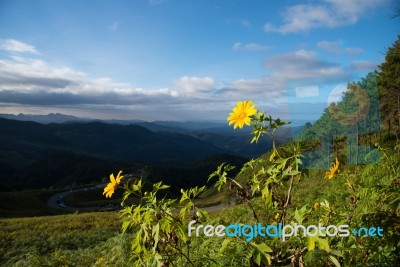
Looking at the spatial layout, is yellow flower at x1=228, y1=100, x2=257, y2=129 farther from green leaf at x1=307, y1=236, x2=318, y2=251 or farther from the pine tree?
the pine tree

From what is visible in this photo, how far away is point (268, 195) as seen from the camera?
2529 millimetres

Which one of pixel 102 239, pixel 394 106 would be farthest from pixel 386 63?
pixel 102 239

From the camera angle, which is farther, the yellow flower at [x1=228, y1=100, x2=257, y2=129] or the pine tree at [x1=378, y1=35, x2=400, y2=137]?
the pine tree at [x1=378, y1=35, x2=400, y2=137]

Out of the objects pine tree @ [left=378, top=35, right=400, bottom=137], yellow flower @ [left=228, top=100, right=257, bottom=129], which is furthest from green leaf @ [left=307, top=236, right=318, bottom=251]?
pine tree @ [left=378, top=35, right=400, bottom=137]

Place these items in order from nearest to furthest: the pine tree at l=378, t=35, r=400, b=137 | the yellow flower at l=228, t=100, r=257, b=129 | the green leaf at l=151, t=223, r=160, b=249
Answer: the green leaf at l=151, t=223, r=160, b=249
the yellow flower at l=228, t=100, r=257, b=129
the pine tree at l=378, t=35, r=400, b=137

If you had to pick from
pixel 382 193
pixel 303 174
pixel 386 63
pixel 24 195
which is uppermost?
pixel 386 63

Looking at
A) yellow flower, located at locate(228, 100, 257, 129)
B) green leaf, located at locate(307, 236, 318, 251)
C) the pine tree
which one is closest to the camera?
green leaf, located at locate(307, 236, 318, 251)

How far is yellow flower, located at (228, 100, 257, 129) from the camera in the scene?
7.93 feet

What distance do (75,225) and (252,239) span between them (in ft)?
80.3

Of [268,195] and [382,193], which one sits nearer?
[268,195]

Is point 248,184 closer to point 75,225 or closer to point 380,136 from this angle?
point 75,225

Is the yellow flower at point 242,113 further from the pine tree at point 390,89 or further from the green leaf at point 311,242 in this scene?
the pine tree at point 390,89

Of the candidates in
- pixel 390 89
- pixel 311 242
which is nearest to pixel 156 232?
pixel 311 242

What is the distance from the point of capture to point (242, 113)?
248 cm
